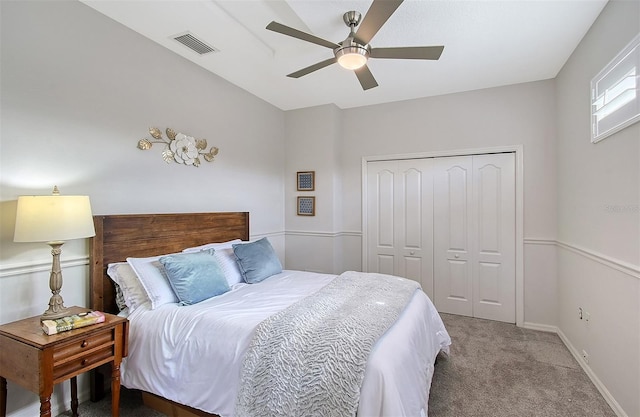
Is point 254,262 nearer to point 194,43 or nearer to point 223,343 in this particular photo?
point 223,343

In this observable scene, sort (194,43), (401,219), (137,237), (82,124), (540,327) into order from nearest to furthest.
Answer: (82,124)
(137,237)
(194,43)
(540,327)
(401,219)

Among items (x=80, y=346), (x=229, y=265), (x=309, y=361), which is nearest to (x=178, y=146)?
(x=229, y=265)

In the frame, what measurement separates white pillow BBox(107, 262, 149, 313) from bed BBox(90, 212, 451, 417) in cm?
5

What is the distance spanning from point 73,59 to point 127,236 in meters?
1.30

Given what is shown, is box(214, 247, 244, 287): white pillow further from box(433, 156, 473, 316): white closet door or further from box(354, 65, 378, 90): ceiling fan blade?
box(433, 156, 473, 316): white closet door

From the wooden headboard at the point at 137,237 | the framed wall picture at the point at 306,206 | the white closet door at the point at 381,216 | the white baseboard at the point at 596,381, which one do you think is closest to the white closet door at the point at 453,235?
the white closet door at the point at 381,216

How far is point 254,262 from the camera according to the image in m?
2.87

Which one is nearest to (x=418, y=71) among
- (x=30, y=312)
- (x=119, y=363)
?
(x=119, y=363)

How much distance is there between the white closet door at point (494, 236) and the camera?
3555 mm

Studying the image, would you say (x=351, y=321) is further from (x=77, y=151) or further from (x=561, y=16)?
(x=561, y=16)

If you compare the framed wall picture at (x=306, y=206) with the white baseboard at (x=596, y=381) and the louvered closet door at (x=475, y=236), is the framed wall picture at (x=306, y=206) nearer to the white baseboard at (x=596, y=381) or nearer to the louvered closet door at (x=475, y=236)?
the louvered closet door at (x=475, y=236)

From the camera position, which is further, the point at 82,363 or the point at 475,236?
the point at 475,236

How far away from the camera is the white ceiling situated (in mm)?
2174

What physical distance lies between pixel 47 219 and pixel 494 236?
4.08 m
